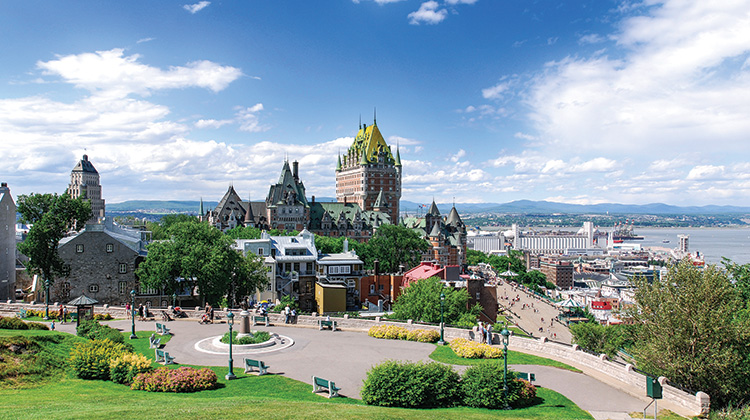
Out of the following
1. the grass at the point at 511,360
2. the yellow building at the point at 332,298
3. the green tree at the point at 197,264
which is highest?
the green tree at the point at 197,264

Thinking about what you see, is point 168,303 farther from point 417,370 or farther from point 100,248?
point 417,370

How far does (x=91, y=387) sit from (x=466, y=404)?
47.8 feet

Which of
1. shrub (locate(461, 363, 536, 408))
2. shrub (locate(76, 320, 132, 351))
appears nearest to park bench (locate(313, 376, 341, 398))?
shrub (locate(461, 363, 536, 408))

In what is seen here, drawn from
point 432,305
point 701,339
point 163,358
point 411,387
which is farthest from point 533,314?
point 411,387

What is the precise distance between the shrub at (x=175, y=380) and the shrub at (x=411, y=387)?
6544 millimetres

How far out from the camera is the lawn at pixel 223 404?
15.2m

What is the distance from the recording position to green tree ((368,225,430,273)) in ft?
284

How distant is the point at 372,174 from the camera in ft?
480

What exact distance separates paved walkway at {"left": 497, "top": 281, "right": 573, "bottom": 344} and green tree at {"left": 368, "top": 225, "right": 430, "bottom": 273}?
817 inches

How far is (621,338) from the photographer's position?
54.8 meters

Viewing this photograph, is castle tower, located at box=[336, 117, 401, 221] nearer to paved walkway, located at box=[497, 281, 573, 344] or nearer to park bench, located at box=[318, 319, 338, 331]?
paved walkway, located at box=[497, 281, 573, 344]

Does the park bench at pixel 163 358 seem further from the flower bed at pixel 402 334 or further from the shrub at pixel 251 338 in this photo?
the flower bed at pixel 402 334

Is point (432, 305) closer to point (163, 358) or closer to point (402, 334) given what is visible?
point (402, 334)

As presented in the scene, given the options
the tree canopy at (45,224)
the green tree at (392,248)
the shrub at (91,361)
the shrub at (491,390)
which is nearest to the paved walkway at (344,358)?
the shrub at (491,390)
